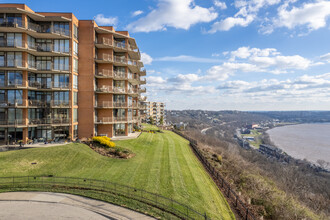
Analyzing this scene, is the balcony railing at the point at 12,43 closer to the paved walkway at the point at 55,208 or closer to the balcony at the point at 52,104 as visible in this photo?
the balcony at the point at 52,104

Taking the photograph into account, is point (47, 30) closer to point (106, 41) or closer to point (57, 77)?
point (57, 77)

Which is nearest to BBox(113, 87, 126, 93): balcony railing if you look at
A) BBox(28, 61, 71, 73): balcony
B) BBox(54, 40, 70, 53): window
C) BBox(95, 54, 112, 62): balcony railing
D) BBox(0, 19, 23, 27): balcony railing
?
BBox(95, 54, 112, 62): balcony railing

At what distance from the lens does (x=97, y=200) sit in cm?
1272

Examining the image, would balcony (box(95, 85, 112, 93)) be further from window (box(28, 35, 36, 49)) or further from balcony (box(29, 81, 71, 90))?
window (box(28, 35, 36, 49))

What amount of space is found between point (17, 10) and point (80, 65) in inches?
381

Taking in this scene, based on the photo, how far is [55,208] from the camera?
11.6 metres

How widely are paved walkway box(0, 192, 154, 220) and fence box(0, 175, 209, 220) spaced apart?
1.01m

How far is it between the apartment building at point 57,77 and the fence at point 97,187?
1221 cm

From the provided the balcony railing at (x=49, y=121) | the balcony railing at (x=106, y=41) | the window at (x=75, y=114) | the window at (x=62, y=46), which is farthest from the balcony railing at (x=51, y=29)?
the balcony railing at (x=49, y=121)

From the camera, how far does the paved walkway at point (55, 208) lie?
429 inches

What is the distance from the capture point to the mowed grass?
45.9 ft

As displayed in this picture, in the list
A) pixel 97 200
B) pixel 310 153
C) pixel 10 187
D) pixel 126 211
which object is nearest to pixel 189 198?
pixel 126 211

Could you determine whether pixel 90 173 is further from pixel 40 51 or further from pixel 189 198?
pixel 40 51

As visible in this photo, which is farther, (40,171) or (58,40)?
(58,40)
